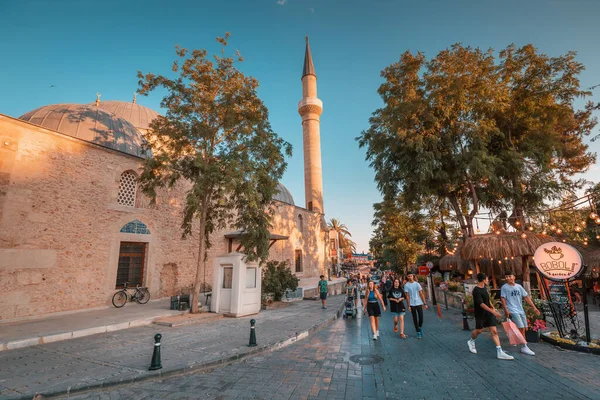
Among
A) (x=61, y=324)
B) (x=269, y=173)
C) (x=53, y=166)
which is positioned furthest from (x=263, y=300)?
(x=53, y=166)

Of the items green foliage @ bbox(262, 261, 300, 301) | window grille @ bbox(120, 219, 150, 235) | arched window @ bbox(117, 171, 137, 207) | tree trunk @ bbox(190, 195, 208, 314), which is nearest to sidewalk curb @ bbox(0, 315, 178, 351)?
tree trunk @ bbox(190, 195, 208, 314)

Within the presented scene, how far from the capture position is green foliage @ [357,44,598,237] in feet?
40.3

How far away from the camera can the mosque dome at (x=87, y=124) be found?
12945 millimetres

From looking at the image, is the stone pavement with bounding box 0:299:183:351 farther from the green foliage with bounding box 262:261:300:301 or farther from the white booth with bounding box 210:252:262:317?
the green foliage with bounding box 262:261:300:301

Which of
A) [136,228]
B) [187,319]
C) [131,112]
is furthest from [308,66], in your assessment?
[187,319]

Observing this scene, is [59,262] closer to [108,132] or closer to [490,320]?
[108,132]

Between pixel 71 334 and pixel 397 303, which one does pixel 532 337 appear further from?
pixel 71 334

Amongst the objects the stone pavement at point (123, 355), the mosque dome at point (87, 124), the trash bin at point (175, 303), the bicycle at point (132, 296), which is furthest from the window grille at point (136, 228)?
the stone pavement at point (123, 355)

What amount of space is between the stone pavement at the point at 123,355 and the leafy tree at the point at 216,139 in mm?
3265

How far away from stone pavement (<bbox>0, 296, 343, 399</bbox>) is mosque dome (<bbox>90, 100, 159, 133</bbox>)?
50.1 ft

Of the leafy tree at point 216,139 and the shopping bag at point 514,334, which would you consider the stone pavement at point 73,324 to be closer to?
the leafy tree at point 216,139

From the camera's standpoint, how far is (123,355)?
569cm

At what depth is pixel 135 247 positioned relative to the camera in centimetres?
1336

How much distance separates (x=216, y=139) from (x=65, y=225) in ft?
22.0
